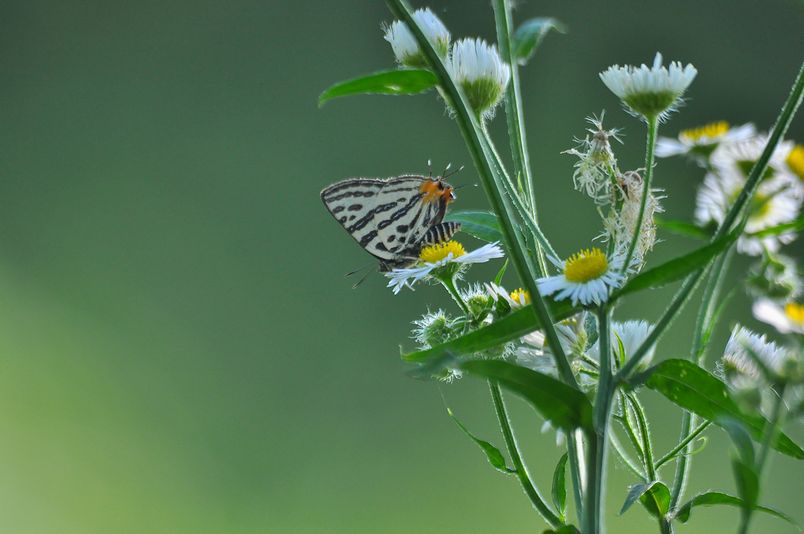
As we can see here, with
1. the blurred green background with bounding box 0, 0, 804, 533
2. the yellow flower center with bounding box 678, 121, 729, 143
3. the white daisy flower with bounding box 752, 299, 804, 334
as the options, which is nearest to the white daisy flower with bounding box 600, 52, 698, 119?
the yellow flower center with bounding box 678, 121, 729, 143

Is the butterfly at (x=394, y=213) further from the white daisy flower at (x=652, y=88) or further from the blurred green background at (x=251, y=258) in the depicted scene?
the blurred green background at (x=251, y=258)

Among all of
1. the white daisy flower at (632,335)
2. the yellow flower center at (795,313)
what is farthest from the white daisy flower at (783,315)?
the white daisy flower at (632,335)

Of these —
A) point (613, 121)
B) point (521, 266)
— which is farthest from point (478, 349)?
point (613, 121)

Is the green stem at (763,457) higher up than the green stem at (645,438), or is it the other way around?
the green stem at (645,438)

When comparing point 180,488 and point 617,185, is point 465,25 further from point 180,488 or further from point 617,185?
point 617,185

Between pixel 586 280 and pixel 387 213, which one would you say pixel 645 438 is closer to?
pixel 586 280

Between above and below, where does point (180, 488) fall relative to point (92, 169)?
below

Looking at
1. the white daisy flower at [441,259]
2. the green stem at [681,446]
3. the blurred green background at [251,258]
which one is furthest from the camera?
the blurred green background at [251,258]
